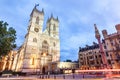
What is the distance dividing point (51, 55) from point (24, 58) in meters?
13.2

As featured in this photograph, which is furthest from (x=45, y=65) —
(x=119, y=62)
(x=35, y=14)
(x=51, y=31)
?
(x=119, y=62)

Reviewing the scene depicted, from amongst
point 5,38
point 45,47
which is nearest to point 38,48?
point 45,47

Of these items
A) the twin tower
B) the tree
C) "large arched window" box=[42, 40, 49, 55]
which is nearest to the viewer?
the tree

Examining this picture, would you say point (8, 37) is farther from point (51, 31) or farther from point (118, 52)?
point (51, 31)

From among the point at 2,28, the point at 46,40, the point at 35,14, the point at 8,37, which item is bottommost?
the point at 8,37

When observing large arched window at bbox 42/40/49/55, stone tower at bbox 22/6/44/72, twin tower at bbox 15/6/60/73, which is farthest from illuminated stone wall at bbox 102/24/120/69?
stone tower at bbox 22/6/44/72

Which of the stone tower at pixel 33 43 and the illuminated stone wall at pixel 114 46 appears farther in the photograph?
the stone tower at pixel 33 43

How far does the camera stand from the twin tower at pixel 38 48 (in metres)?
47.6

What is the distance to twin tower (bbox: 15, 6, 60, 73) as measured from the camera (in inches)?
1874

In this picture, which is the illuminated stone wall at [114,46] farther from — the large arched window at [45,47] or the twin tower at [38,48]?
the large arched window at [45,47]

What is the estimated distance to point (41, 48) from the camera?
53906mm

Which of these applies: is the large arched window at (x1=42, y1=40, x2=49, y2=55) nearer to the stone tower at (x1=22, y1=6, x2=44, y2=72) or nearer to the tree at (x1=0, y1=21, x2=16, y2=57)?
the stone tower at (x1=22, y1=6, x2=44, y2=72)

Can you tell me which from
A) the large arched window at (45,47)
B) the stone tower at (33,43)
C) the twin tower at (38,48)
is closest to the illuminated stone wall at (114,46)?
the twin tower at (38,48)

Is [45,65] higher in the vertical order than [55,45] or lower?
lower
